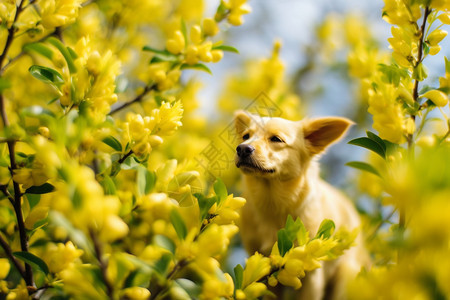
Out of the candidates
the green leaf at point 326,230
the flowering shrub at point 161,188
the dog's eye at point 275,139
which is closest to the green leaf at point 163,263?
the flowering shrub at point 161,188

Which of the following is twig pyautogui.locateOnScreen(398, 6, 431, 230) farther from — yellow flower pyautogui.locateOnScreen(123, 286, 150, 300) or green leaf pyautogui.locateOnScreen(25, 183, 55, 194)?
green leaf pyautogui.locateOnScreen(25, 183, 55, 194)

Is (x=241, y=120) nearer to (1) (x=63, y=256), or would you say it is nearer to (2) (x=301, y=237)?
(2) (x=301, y=237)

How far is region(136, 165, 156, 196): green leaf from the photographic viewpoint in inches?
28.7

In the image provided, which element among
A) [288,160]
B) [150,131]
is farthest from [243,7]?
[288,160]

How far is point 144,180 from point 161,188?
8 cm

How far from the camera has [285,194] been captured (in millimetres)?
1708

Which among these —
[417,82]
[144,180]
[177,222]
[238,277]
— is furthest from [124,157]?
[417,82]

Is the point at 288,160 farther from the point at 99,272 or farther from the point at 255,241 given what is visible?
the point at 99,272

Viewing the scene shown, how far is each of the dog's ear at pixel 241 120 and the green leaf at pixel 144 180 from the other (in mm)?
905

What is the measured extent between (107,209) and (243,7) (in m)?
0.87

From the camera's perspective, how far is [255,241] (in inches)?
63.6

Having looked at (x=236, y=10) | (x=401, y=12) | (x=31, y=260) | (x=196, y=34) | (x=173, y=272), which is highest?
(x=401, y=12)

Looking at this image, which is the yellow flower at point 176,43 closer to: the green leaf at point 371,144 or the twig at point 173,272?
the green leaf at point 371,144

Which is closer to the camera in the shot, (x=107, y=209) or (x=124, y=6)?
A: (x=107, y=209)
